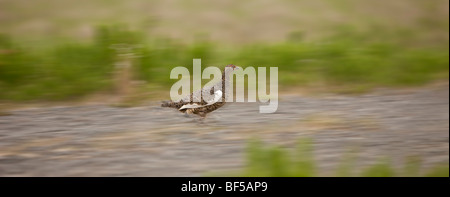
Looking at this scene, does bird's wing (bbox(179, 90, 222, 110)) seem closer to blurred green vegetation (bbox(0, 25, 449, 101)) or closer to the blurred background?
the blurred background

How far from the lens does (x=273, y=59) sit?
626 cm

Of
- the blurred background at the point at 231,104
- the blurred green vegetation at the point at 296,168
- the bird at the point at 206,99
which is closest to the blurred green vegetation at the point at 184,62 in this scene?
the blurred background at the point at 231,104

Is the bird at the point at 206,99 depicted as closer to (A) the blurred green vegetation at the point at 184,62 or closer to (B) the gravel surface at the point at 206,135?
(B) the gravel surface at the point at 206,135

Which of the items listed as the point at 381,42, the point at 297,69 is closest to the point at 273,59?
the point at 297,69

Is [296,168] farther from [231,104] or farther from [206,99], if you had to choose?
[231,104]

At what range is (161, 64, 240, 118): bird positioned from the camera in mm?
4160

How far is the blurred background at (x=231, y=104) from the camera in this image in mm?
3752

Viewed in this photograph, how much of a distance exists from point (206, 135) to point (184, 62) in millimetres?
1899

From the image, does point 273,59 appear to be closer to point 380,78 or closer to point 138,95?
point 380,78

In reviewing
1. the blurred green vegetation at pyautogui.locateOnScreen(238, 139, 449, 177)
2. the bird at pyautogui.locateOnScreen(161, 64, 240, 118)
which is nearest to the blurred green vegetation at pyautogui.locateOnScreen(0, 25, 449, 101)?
the bird at pyautogui.locateOnScreen(161, 64, 240, 118)

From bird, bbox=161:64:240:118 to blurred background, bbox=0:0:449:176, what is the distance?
17 cm

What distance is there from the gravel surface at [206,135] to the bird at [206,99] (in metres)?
0.16

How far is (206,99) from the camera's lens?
416 cm

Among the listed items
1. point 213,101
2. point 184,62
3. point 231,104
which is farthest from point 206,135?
point 184,62
